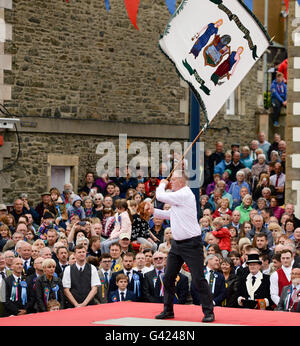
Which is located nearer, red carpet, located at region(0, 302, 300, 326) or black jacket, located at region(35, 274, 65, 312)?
red carpet, located at region(0, 302, 300, 326)

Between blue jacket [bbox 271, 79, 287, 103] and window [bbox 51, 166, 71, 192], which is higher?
blue jacket [bbox 271, 79, 287, 103]

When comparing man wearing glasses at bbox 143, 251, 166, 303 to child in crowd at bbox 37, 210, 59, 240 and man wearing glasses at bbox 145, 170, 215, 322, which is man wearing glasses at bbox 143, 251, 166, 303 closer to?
man wearing glasses at bbox 145, 170, 215, 322

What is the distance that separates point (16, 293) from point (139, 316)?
2.52 m

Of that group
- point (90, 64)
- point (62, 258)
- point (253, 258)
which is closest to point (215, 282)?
point (253, 258)

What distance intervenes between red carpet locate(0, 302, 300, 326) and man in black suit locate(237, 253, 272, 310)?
1.25m

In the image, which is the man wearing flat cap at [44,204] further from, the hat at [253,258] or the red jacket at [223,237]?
the hat at [253,258]

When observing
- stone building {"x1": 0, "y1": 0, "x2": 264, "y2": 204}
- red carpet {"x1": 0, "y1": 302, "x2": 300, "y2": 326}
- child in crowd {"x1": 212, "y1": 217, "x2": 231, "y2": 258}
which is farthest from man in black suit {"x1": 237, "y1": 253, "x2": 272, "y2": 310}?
stone building {"x1": 0, "y1": 0, "x2": 264, "y2": 204}

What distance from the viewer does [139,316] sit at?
9.76 m

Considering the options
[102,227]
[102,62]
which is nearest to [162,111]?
[102,62]

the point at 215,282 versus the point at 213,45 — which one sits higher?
the point at 213,45

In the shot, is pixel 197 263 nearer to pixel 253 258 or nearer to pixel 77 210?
pixel 253 258

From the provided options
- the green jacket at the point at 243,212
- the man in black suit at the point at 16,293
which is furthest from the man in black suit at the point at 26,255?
the green jacket at the point at 243,212

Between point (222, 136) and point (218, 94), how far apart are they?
45.8 feet

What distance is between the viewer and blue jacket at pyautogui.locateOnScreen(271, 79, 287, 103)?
24.1 meters
